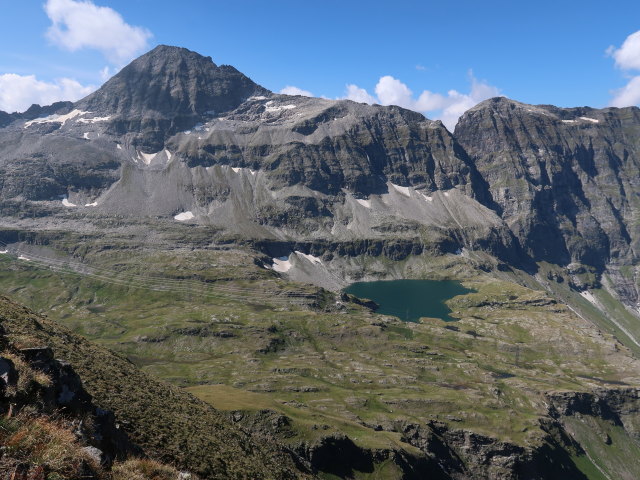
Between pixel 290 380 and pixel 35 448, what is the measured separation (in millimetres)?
182090

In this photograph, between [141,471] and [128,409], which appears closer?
[141,471]

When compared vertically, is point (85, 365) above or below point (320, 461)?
Answer: above

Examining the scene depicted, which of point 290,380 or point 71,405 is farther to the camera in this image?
point 290,380

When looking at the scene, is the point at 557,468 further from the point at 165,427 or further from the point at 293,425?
the point at 165,427

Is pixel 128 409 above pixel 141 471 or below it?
below

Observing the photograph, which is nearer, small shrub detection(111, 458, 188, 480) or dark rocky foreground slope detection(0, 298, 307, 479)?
small shrub detection(111, 458, 188, 480)

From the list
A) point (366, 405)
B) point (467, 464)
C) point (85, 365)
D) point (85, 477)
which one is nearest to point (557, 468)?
point (467, 464)

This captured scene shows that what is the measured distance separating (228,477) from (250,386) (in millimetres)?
144771

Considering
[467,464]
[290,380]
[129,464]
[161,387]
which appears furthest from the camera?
[290,380]

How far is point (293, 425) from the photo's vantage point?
113 m

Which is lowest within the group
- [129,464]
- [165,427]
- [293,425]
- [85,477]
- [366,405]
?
[366,405]

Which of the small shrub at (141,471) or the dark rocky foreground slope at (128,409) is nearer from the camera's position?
the small shrub at (141,471)

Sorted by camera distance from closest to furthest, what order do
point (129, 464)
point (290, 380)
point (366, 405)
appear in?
point (129, 464)
point (366, 405)
point (290, 380)

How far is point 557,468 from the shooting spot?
168625mm
